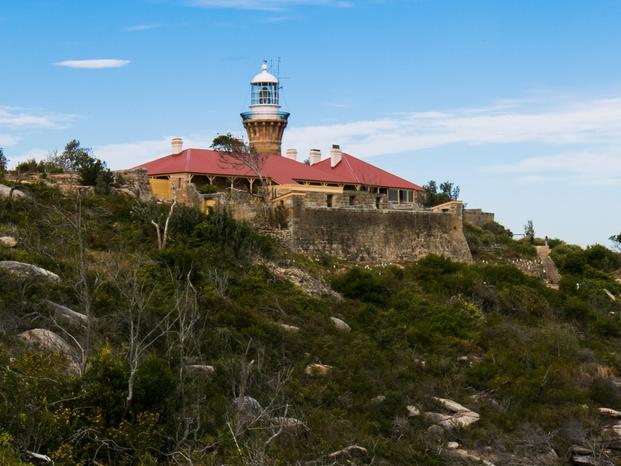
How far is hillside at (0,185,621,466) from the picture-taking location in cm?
1666

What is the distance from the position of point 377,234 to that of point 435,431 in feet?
34.1

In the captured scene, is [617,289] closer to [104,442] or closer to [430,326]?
[430,326]

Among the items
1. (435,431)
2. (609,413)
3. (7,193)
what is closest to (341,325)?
(435,431)

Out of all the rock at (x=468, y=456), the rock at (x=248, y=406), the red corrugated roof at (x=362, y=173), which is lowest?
the rock at (x=468, y=456)

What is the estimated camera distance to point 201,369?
65.9 ft

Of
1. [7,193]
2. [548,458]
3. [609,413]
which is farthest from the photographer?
[7,193]

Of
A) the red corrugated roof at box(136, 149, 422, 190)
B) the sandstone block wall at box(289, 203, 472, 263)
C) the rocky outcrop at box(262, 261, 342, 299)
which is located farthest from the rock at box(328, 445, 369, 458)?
the red corrugated roof at box(136, 149, 422, 190)

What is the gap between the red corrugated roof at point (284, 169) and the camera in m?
32.4

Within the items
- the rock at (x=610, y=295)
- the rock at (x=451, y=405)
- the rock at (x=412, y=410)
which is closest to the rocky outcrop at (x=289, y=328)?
the rock at (x=412, y=410)

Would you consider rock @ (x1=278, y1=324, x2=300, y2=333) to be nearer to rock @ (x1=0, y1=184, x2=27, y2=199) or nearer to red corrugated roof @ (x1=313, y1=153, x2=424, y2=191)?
rock @ (x1=0, y1=184, x2=27, y2=199)

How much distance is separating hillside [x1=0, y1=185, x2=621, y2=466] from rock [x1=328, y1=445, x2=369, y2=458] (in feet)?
0.18

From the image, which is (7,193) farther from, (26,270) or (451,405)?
(451,405)

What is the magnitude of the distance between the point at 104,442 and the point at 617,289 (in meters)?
23.9

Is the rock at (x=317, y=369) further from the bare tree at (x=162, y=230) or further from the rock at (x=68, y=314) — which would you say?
the bare tree at (x=162, y=230)
